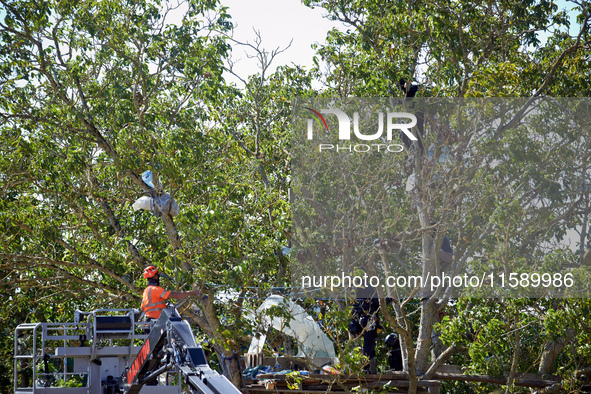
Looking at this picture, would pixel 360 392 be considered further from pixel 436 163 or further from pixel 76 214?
pixel 76 214

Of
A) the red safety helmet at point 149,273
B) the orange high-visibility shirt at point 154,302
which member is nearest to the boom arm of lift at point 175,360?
the orange high-visibility shirt at point 154,302

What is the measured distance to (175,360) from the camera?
5629mm

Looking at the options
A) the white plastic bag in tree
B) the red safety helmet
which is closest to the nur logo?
the white plastic bag in tree

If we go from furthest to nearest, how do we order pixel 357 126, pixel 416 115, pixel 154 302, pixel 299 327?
pixel 299 327, pixel 416 115, pixel 357 126, pixel 154 302

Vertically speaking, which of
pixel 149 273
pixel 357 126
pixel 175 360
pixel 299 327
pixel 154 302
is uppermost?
pixel 357 126

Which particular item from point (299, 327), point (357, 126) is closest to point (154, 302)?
point (357, 126)

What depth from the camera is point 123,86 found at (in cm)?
1139

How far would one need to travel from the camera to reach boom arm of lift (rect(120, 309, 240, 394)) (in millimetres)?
4875

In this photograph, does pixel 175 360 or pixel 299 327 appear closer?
pixel 175 360

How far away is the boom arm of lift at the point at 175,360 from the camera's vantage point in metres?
4.88

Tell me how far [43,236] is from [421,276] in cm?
670

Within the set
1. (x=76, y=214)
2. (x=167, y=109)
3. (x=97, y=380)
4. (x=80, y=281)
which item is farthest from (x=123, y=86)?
(x=97, y=380)

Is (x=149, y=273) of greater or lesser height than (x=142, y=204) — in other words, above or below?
below

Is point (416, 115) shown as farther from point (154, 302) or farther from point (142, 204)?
point (154, 302)
